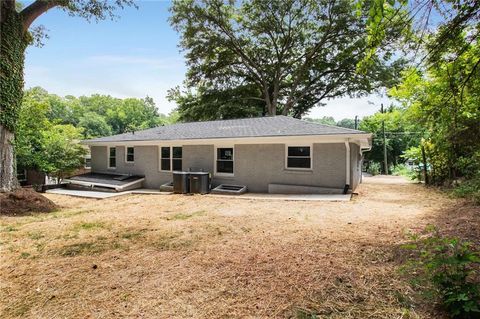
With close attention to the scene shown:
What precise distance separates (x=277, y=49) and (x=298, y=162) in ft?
60.5

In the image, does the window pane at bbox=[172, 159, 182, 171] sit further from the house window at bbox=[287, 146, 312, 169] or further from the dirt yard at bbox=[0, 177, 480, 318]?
the dirt yard at bbox=[0, 177, 480, 318]

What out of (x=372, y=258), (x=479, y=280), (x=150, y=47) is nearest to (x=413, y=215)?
(x=372, y=258)

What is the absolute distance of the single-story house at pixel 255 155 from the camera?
1094 centimetres

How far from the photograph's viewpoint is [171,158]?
14344 millimetres

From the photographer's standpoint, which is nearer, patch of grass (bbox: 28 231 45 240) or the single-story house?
patch of grass (bbox: 28 231 45 240)

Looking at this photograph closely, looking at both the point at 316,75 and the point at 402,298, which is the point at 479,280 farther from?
the point at 316,75

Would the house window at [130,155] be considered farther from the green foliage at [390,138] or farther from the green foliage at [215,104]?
the green foliage at [390,138]

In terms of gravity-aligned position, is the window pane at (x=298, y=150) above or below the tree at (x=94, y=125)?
below

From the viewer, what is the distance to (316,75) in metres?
27.8

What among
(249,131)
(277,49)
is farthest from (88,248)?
(277,49)

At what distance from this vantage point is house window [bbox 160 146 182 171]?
46.7ft

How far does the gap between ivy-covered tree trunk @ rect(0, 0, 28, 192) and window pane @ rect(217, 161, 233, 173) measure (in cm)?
761

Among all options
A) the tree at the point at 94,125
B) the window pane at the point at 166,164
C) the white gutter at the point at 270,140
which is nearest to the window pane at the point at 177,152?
the white gutter at the point at 270,140

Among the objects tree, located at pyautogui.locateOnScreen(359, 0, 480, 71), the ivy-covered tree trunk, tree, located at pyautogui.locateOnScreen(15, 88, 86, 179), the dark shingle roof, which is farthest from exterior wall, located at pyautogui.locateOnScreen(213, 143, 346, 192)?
tree, located at pyautogui.locateOnScreen(15, 88, 86, 179)
